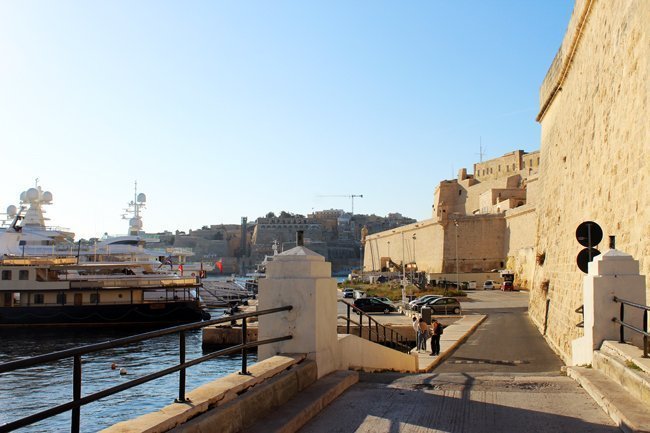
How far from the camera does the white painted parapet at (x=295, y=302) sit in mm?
6414

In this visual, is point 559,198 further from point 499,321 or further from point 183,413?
point 183,413

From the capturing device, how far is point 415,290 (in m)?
50.7

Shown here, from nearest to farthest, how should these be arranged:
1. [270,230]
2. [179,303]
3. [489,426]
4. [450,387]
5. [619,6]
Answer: [489,426] → [450,387] → [619,6] → [179,303] → [270,230]

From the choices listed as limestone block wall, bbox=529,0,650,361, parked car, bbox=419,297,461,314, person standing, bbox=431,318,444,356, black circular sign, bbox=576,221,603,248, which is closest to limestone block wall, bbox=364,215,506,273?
parked car, bbox=419,297,461,314

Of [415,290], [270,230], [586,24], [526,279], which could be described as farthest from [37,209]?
[270,230]

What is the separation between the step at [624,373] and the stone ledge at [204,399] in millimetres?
2865

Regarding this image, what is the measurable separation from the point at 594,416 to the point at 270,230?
170m

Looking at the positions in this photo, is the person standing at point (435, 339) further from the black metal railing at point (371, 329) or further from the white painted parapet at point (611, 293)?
the white painted parapet at point (611, 293)

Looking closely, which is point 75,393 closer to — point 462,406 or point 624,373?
point 462,406

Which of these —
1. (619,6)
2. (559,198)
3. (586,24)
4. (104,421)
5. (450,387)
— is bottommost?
(104,421)

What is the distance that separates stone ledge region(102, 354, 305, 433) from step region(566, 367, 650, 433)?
265 cm

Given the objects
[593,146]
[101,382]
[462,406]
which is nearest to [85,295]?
[101,382]

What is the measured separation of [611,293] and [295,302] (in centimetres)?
344

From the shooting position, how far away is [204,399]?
4418 millimetres
